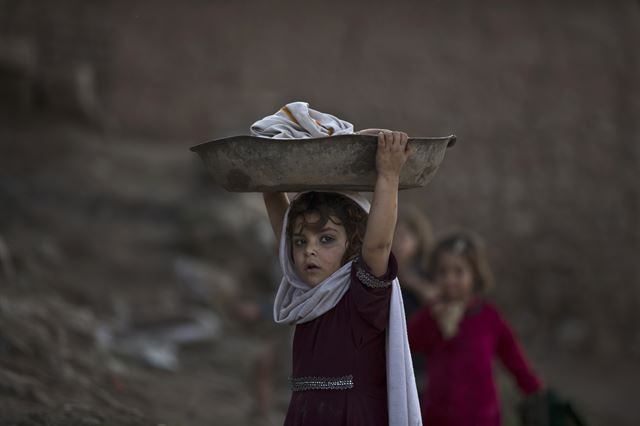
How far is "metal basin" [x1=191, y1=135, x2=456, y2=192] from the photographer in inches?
97.6

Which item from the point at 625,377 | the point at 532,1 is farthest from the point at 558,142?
the point at 625,377

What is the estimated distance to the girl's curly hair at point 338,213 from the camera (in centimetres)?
274

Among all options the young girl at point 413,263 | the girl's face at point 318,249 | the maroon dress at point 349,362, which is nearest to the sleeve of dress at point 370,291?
the maroon dress at point 349,362

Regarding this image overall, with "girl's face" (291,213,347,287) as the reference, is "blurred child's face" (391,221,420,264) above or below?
above

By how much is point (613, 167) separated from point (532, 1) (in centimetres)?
253

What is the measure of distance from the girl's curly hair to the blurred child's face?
2.11 m

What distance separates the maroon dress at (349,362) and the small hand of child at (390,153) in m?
0.32

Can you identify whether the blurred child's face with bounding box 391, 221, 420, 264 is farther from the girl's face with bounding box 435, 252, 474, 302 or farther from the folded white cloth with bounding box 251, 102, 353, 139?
the folded white cloth with bounding box 251, 102, 353, 139

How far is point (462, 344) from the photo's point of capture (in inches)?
148

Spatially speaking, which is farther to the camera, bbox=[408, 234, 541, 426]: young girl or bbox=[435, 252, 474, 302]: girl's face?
bbox=[435, 252, 474, 302]: girl's face

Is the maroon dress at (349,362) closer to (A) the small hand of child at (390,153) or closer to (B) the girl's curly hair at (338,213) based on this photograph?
(B) the girl's curly hair at (338,213)

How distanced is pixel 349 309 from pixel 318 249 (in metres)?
0.23

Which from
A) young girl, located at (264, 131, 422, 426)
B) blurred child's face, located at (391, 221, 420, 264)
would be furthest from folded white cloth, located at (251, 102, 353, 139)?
blurred child's face, located at (391, 221, 420, 264)

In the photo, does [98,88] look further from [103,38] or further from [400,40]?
[400,40]
